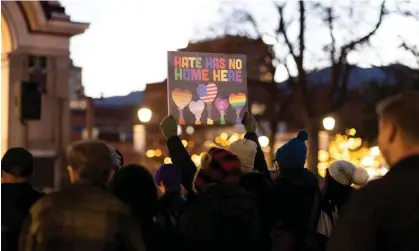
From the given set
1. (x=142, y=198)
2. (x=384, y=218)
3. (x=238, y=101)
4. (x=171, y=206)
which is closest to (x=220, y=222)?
(x=142, y=198)

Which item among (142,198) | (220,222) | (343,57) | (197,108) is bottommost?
(220,222)

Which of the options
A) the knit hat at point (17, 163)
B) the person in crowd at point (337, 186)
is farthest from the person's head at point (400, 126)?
the knit hat at point (17, 163)

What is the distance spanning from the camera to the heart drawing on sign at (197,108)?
5660 mm

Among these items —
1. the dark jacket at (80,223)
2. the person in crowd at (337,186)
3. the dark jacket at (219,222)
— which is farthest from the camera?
the person in crowd at (337,186)

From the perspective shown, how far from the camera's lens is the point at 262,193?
4.22 meters

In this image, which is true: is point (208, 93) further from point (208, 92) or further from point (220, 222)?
point (220, 222)

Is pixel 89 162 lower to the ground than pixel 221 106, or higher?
lower

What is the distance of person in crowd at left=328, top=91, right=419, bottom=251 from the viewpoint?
238 centimetres

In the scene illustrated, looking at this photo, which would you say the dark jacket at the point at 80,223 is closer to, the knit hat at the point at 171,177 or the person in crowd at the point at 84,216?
the person in crowd at the point at 84,216

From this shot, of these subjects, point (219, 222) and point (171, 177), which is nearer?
point (219, 222)

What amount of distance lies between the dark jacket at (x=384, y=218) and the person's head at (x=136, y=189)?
134 cm

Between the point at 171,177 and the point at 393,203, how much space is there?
2122 millimetres

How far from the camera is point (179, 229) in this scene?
3.53 m

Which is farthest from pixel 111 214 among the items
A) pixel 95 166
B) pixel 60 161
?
pixel 60 161
